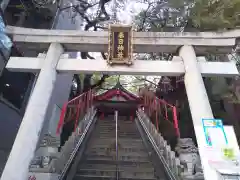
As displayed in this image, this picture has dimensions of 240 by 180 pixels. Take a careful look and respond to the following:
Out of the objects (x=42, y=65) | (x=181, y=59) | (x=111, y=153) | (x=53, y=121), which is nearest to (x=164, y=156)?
(x=111, y=153)

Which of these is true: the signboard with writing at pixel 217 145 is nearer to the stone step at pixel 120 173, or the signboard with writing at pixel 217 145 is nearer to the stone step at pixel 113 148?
the stone step at pixel 120 173

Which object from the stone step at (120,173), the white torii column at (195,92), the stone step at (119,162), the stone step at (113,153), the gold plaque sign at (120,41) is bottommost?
the stone step at (120,173)

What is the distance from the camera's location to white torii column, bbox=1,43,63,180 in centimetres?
454

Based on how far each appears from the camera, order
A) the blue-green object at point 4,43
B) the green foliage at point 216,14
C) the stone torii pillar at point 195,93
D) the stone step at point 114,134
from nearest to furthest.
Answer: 1. the stone torii pillar at point 195,93
2. the green foliage at point 216,14
3. the blue-green object at point 4,43
4. the stone step at point 114,134

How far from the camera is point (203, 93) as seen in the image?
5625 mm

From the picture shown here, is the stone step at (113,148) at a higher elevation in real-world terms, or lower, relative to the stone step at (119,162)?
higher

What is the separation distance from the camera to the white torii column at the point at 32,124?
4539 millimetres

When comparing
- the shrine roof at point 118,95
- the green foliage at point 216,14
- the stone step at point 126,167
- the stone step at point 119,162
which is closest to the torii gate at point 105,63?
the green foliage at point 216,14

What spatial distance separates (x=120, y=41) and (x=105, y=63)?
2.35 feet

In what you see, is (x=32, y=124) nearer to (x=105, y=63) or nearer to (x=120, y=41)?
(x=105, y=63)

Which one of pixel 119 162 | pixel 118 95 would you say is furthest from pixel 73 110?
pixel 118 95

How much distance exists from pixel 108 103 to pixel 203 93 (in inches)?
418

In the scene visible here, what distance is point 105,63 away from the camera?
6.33 metres

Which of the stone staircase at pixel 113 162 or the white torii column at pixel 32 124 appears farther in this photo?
the stone staircase at pixel 113 162
